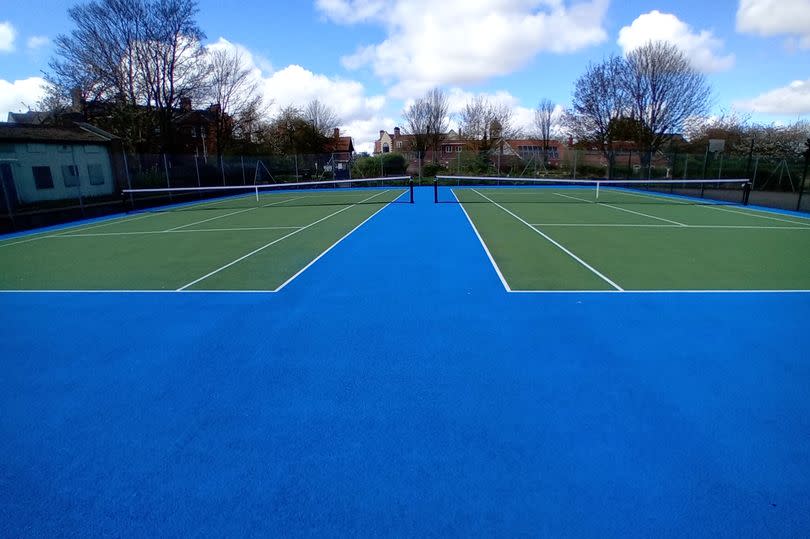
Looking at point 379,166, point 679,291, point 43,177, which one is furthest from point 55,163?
point 679,291

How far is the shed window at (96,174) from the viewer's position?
25.4 metres

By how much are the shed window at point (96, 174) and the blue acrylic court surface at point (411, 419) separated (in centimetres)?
2345

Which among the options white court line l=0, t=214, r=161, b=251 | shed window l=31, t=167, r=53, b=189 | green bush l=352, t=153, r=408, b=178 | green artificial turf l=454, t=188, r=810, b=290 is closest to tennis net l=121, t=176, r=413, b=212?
white court line l=0, t=214, r=161, b=251

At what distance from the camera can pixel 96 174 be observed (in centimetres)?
2584

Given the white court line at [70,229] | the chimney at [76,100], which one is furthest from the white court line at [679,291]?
the chimney at [76,100]

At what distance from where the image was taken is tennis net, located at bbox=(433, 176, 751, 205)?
72.3 ft

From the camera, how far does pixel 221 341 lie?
524 cm

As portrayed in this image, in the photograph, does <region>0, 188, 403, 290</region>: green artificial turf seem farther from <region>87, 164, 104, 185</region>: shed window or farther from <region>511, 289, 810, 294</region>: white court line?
<region>87, 164, 104, 185</region>: shed window

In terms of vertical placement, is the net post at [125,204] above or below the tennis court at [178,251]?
above

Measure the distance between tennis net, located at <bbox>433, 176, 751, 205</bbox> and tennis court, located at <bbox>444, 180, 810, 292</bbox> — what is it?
4.20 meters

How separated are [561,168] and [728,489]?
3811 cm

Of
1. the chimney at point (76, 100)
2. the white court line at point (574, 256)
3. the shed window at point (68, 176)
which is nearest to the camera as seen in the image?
the white court line at point (574, 256)

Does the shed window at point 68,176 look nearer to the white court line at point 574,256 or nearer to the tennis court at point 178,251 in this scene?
the tennis court at point 178,251

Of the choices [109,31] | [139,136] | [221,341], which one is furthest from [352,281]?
[109,31]
